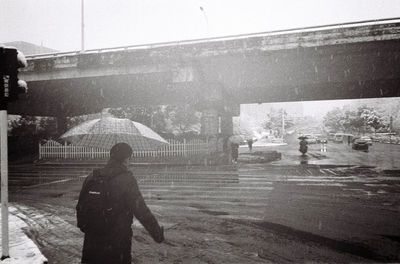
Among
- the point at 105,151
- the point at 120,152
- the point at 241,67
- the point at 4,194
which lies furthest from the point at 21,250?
the point at 105,151

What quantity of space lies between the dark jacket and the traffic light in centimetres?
253

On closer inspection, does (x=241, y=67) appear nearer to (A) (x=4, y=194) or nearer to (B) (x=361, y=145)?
(A) (x=4, y=194)

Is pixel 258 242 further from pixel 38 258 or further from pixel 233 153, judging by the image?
pixel 233 153

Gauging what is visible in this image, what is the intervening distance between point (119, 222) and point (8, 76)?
10.2 feet

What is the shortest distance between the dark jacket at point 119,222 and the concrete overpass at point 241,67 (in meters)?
17.1

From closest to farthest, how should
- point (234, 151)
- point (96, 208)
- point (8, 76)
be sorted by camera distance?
1. point (96, 208)
2. point (8, 76)
3. point (234, 151)

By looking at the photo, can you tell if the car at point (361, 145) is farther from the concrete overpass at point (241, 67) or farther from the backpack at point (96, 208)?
the backpack at point (96, 208)

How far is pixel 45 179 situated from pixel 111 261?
13.7 meters

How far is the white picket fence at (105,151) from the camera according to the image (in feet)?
82.3

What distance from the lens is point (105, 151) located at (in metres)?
26.0

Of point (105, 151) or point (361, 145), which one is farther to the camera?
point (361, 145)

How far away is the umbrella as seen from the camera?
434cm

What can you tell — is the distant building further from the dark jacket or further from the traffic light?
the dark jacket

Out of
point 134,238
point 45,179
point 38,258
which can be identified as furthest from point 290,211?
point 45,179
